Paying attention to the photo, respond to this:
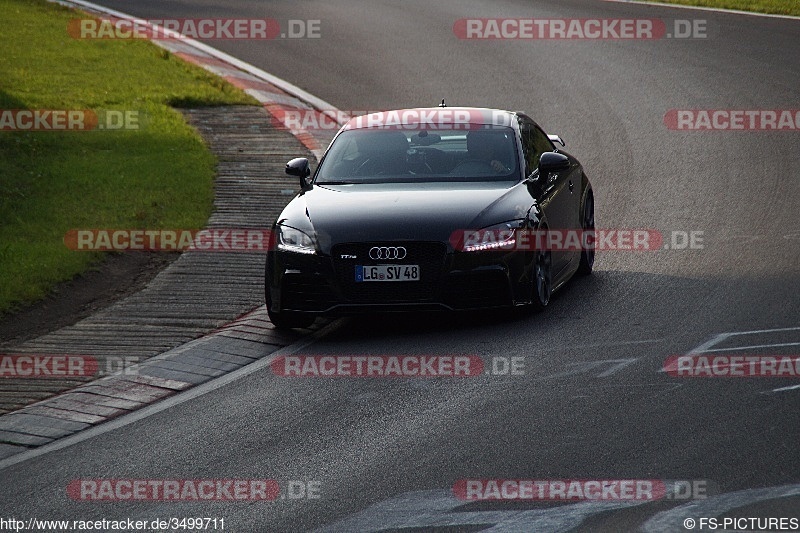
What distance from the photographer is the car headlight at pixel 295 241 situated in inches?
429

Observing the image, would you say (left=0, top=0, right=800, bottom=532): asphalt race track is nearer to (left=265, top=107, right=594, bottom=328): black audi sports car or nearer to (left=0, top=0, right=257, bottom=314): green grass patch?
(left=265, top=107, right=594, bottom=328): black audi sports car

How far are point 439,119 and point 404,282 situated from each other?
2652 millimetres

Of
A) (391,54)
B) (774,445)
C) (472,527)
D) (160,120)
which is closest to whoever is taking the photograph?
(472,527)

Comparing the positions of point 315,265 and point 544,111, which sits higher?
point 544,111

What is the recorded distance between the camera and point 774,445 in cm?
745

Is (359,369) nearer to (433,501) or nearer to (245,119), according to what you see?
(433,501)

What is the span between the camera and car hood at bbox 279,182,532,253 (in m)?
10.7

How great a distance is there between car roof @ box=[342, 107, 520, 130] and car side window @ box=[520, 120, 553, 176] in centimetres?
15

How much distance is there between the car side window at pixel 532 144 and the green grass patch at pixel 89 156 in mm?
3700

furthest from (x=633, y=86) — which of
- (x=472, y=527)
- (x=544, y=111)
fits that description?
(x=472, y=527)

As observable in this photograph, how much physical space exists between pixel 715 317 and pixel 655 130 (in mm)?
9264

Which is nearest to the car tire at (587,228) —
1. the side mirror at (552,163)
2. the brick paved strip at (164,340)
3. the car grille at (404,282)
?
the side mirror at (552,163)

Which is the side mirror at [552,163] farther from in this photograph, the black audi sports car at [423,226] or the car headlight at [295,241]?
the car headlight at [295,241]

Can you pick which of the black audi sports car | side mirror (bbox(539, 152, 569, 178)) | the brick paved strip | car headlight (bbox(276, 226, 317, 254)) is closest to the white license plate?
the black audi sports car
